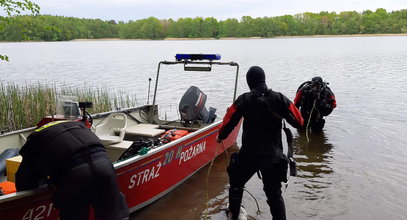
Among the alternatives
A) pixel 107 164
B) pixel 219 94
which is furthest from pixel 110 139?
pixel 219 94

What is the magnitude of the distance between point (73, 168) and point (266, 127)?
1.82 metres

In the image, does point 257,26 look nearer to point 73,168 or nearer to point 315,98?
point 315,98

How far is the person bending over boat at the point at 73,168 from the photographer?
2814mm

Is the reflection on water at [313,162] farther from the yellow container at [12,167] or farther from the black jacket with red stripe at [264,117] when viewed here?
the yellow container at [12,167]

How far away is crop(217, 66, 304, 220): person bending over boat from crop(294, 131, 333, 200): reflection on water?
6.74ft

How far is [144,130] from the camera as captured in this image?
21.1 feet

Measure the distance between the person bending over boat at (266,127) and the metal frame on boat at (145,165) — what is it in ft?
2.91

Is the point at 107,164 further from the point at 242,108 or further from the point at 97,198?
the point at 242,108

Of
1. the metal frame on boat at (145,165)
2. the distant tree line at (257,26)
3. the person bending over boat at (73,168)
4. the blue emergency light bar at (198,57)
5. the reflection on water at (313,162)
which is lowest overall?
the reflection on water at (313,162)

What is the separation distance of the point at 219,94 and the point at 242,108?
11.7 metres

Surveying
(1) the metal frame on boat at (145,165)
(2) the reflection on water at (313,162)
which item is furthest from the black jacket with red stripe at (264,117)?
(2) the reflection on water at (313,162)

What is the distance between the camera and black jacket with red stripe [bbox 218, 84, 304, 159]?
3578 millimetres

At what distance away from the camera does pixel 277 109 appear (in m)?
3.58

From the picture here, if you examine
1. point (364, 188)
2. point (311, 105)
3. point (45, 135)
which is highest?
point (45, 135)
